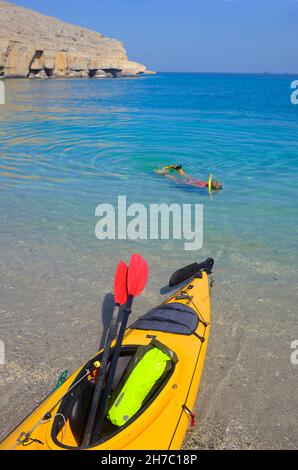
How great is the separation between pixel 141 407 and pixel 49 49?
97813mm

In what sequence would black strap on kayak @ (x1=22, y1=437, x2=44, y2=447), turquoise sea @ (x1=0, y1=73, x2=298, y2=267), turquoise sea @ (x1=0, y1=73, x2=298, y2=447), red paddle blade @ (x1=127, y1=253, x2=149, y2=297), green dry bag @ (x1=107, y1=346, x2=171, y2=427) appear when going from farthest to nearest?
1. turquoise sea @ (x1=0, y1=73, x2=298, y2=267)
2. turquoise sea @ (x1=0, y1=73, x2=298, y2=447)
3. red paddle blade @ (x1=127, y1=253, x2=149, y2=297)
4. green dry bag @ (x1=107, y1=346, x2=171, y2=427)
5. black strap on kayak @ (x1=22, y1=437, x2=44, y2=447)

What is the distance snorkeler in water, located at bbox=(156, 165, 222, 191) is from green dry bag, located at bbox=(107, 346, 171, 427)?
26.3 ft

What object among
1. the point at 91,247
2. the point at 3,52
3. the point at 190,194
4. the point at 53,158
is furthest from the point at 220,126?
the point at 3,52

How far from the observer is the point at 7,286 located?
263 inches

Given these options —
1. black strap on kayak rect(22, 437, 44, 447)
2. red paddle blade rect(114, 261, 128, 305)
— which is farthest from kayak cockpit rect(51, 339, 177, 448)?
red paddle blade rect(114, 261, 128, 305)

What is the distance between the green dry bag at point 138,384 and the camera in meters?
3.53

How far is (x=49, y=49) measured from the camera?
8844 centimetres

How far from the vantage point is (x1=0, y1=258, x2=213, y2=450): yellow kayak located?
3.17 metres

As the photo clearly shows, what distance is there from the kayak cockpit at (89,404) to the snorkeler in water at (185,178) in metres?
8.04

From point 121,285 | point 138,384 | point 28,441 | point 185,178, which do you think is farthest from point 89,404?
point 185,178

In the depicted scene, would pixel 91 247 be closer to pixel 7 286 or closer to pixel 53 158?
pixel 7 286

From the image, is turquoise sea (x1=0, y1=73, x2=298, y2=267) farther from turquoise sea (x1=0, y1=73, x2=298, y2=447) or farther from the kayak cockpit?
the kayak cockpit

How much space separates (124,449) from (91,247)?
5410 millimetres

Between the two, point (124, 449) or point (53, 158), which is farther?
point (53, 158)
